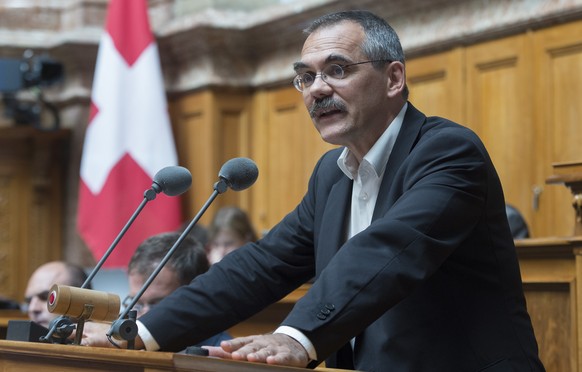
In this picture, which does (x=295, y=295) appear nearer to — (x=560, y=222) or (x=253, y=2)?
(x=560, y=222)

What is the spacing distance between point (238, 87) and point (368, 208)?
18.1 feet

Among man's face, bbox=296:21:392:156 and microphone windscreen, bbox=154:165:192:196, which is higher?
man's face, bbox=296:21:392:156

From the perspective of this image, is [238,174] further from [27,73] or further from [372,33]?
[27,73]

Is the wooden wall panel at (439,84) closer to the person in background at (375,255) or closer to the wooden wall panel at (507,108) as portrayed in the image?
the wooden wall panel at (507,108)

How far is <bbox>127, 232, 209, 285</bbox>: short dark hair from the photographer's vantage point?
3.62 m

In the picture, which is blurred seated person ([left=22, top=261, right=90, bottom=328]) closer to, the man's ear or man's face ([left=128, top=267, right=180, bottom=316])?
man's face ([left=128, top=267, right=180, bottom=316])

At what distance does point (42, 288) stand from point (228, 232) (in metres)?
1.27

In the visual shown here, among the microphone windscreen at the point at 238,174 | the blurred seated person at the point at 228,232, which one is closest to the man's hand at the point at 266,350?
the microphone windscreen at the point at 238,174

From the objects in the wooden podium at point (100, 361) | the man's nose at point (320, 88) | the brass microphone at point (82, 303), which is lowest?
the wooden podium at point (100, 361)

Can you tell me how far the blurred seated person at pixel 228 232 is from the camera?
574cm

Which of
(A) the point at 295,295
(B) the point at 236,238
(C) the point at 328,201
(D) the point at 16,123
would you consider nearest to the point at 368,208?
(C) the point at 328,201

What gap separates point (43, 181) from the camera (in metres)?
8.98

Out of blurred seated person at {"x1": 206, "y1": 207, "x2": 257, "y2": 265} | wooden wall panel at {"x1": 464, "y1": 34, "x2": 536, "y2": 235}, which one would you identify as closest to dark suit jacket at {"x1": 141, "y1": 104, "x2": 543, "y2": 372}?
blurred seated person at {"x1": 206, "y1": 207, "x2": 257, "y2": 265}

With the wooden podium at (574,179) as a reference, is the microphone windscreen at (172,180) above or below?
above
